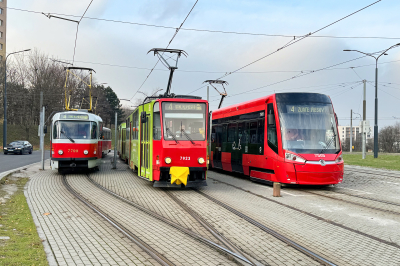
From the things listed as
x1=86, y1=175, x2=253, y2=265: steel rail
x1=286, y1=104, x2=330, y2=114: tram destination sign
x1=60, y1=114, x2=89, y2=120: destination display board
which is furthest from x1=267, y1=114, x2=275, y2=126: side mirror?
x1=60, y1=114, x2=89, y2=120: destination display board

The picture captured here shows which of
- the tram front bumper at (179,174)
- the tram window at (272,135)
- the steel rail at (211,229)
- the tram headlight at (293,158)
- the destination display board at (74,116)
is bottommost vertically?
the steel rail at (211,229)

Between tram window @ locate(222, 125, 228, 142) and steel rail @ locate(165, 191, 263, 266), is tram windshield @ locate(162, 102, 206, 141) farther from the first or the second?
tram window @ locate(222, 125, 228, 142)

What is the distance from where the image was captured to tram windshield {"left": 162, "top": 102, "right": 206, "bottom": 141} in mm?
12164

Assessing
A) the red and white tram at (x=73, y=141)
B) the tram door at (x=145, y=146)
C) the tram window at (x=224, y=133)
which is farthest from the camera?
the tram window at (x=224, y=133)

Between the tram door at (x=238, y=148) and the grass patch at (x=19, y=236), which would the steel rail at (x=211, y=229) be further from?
the tram door at (x=238, y=148)

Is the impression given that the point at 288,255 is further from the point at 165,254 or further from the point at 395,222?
the point at 395,222

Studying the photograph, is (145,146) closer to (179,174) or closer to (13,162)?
Result: (179,174)

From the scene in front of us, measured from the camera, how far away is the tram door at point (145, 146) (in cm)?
1291

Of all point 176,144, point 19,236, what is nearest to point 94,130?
point 176,144

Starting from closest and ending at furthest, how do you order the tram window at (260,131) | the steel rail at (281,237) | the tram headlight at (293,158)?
the steel rail at (281,237)
the tram headlight at (293,158)
the tram window at (260,131)

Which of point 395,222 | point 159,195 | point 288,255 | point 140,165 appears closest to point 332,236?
point 288,255

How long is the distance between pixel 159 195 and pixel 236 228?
4.68 m

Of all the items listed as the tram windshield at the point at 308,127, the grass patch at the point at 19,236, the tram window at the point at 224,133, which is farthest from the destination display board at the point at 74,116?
the tram windshield at the point at 308,127

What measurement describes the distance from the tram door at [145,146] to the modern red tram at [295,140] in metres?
4.10
